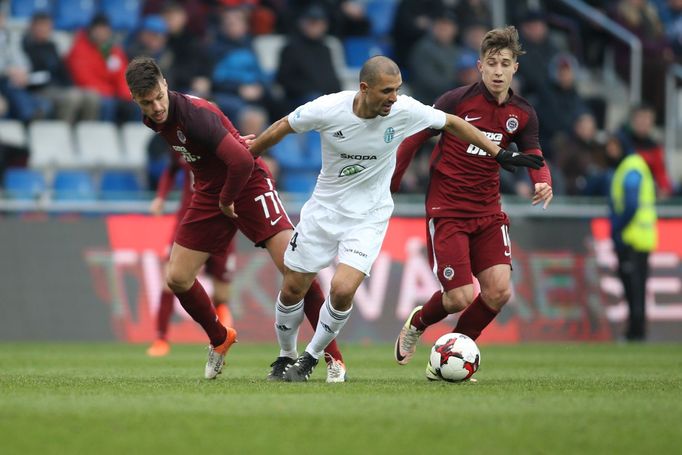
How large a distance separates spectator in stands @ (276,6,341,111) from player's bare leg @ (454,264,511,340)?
30.9 feet

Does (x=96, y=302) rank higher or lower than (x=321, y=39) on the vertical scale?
lower

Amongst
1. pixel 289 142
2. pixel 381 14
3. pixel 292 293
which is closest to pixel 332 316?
pixel 292 293

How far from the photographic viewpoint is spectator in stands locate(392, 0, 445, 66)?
2058 cm

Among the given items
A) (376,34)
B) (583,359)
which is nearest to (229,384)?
(583,359)

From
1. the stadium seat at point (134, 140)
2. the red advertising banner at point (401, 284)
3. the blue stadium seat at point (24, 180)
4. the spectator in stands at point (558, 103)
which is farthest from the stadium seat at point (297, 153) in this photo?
the spectator in stands at point (558, 103)

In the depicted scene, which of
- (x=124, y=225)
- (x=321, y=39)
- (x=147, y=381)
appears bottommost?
(x=147, y=381)

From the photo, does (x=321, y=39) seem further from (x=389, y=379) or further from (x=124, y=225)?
(x=389, y=379)

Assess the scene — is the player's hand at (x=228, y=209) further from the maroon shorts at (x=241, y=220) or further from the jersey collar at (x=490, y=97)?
the jersey collar at (x=490, y=97)

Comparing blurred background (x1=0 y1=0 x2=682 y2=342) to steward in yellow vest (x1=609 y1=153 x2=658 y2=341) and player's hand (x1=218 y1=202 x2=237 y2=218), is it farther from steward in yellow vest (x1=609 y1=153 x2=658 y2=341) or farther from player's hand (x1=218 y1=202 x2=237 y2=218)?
player's hand (x1=218 y1=202 x2=237 y2=218)

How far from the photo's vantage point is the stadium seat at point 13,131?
17.6m

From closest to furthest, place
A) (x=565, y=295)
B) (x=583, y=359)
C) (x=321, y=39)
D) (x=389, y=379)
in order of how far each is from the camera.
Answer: (x=389, y=379), (x=583, y=359), (x=565, y=295), (x=321, y=39)

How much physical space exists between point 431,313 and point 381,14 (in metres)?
12.8

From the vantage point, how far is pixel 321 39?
19375 millimetres

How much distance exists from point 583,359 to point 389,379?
13.5ft
